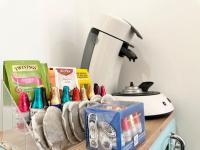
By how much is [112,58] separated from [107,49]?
1.8 inches

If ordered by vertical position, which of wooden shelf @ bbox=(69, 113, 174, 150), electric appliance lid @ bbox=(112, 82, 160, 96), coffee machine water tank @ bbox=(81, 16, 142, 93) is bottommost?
wooden shelf @ bbox=(69, 113, 174, 150)

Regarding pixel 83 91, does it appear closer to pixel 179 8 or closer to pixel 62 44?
pixel 62 44

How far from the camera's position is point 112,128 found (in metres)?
0.49

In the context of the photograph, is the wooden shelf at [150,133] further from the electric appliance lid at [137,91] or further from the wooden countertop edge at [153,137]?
the electric appliance lid at [137,91]

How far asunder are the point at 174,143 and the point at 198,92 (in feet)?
0.90

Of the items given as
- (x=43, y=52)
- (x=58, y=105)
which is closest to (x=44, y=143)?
→ (x=58, y=105)

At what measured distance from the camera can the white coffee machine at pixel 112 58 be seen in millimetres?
913

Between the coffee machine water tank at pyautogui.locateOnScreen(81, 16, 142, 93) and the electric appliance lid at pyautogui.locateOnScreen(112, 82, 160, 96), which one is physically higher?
the coffee machine water tank at pyautogui.locateOnScreen(81, 16, 142, 93)

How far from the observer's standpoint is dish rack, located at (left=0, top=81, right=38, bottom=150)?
508 mm

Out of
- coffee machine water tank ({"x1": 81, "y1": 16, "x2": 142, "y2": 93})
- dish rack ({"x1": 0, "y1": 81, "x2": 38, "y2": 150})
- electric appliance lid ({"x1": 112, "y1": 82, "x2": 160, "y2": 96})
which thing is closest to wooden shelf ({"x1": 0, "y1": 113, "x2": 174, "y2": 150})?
dish rack ({"x1": 0, "y1": 81, "x2": 38, "y2": 150})

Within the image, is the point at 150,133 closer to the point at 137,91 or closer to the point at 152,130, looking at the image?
the point at 152,130

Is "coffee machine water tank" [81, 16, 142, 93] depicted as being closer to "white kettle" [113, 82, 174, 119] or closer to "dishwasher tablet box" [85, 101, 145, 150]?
"white kettle" [113, 82, 174, 119]

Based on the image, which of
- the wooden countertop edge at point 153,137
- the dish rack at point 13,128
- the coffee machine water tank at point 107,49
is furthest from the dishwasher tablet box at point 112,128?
the coffee machine water tank at point 107,49

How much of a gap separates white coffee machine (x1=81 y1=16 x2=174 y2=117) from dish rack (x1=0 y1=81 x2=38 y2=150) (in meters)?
0.45
